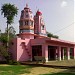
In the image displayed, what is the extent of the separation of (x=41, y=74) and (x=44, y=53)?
11260mm

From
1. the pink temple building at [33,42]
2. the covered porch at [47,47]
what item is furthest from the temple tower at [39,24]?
the covered porch at [47,47]

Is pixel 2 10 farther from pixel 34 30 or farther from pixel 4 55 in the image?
pixel 34 30

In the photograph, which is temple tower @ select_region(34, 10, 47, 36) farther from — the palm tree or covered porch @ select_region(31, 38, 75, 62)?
the palm tree

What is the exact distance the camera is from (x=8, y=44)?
2836 cm

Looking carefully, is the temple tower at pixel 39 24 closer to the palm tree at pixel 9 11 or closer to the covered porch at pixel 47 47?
the covered porch at pixel 47 47

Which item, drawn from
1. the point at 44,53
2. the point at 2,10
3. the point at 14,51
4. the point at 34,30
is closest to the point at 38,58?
the point at 44,53

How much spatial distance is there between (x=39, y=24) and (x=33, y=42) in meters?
A: 8.28

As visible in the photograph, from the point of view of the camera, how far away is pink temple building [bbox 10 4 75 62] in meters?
27.8

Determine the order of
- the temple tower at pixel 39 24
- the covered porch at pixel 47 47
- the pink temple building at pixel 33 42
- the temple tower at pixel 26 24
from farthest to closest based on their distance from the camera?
the temple tower at pixel 39 24 < the temple tower at pixel 26 24 < the pink temple building at pixel 33 42 < the covered porch at pixel 47 47

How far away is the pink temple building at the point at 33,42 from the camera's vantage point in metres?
27.8

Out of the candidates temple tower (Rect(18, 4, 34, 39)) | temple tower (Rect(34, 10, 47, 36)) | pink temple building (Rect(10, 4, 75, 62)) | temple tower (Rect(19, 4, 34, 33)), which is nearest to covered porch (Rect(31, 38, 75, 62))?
pink temple building (Rect(10, 4, 75, 62))

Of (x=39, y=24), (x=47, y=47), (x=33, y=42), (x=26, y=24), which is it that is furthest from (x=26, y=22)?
(x=47, y=47)

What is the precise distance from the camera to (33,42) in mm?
29344

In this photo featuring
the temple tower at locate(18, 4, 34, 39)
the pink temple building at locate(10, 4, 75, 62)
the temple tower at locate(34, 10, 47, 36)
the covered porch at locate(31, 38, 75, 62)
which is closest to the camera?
the covered porch at locate(31, 38, 75, 62)
